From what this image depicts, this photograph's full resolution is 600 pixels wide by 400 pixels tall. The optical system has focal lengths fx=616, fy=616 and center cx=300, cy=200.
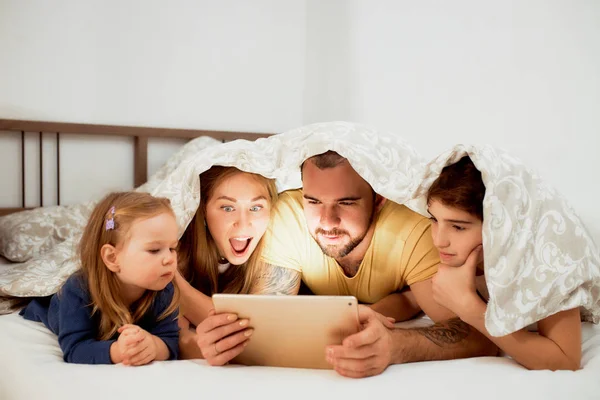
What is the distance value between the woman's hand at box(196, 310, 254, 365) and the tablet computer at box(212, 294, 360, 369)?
13 mm

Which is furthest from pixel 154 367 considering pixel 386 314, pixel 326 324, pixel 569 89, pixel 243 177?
pixel 569 89

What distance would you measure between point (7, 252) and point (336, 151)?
4.79 feet

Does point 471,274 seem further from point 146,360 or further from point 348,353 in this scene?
point 146,360

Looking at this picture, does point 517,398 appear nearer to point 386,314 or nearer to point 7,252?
point 386,314

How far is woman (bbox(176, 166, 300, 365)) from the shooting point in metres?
1.25

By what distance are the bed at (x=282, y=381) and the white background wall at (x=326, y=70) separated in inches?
20.8

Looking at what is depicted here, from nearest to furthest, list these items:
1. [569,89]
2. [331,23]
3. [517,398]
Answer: [517,398], [569,89], [331,23]

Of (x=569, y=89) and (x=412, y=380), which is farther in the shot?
(x=569, y=89)

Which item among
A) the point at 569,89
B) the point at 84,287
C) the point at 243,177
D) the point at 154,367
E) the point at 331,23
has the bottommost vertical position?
the point at 154,367

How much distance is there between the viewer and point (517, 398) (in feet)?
2.96

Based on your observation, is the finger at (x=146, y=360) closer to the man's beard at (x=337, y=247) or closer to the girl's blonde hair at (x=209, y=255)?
the girl's blonde hair at (x=209, y=255)

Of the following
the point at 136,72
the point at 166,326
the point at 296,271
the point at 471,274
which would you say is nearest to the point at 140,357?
the point at 166,326

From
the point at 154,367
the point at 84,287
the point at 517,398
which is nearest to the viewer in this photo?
the point at 517,398

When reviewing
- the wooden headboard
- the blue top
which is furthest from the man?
the wooden headboard
